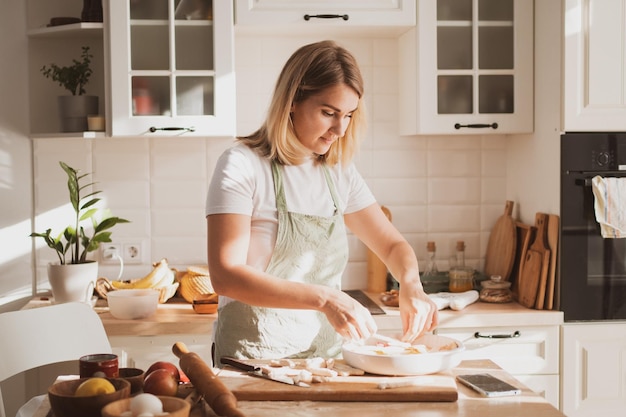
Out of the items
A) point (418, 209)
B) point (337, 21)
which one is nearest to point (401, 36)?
point (337, 21)

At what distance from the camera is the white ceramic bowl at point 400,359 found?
1.72 meters

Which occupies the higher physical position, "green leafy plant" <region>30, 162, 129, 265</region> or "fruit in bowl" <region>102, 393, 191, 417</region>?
"green leafy plant" <region>30, 162, 129, 265</region>

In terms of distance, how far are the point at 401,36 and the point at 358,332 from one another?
1.95m

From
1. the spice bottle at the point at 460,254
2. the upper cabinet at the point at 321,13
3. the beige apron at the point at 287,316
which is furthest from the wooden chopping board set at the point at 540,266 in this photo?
the beige apron at the point at 287,316

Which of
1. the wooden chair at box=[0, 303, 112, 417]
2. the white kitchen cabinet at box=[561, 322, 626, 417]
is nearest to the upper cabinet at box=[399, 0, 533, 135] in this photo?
the white kitchen cabinet at box=[561, 322, 626, 417]

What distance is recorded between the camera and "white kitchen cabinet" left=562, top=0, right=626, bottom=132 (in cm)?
294

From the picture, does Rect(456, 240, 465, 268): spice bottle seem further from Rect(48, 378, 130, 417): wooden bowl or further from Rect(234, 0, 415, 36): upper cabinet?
Rect(48, 378, 130, 417): wooden bowl

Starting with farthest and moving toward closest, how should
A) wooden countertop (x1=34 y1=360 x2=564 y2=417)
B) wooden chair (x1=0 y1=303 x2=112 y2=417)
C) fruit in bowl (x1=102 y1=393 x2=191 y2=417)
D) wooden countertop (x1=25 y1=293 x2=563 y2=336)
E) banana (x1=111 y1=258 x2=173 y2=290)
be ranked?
banana (x1=111 y1=258 x2=173 y2=290)
wooden countertop (x1=25 y1=293 x2=563 y2=336)
wooden chair (x1=0 y1=303 x2=112 y2=417)
wooden countertop (x1=34 y1=360 x2=564 y2=417)
fruit in bowl (x1=102 y1=393 x2=191 y2=417)

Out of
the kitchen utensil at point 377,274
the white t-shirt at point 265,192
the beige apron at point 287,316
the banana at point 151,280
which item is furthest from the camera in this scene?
the kitchen utensil at point 377,274

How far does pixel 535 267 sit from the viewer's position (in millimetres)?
3057

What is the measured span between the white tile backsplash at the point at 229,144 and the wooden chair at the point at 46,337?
3.46ft

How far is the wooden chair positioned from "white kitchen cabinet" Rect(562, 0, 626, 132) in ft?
5.97

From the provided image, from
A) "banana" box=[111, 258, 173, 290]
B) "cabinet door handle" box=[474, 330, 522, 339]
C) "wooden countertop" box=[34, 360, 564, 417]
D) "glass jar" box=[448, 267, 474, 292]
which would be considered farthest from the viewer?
"glass jar" box=[448, 267, 474, 292]

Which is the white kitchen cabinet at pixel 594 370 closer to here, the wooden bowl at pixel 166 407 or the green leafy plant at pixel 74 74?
the wooden bowl at pixel 166 407
